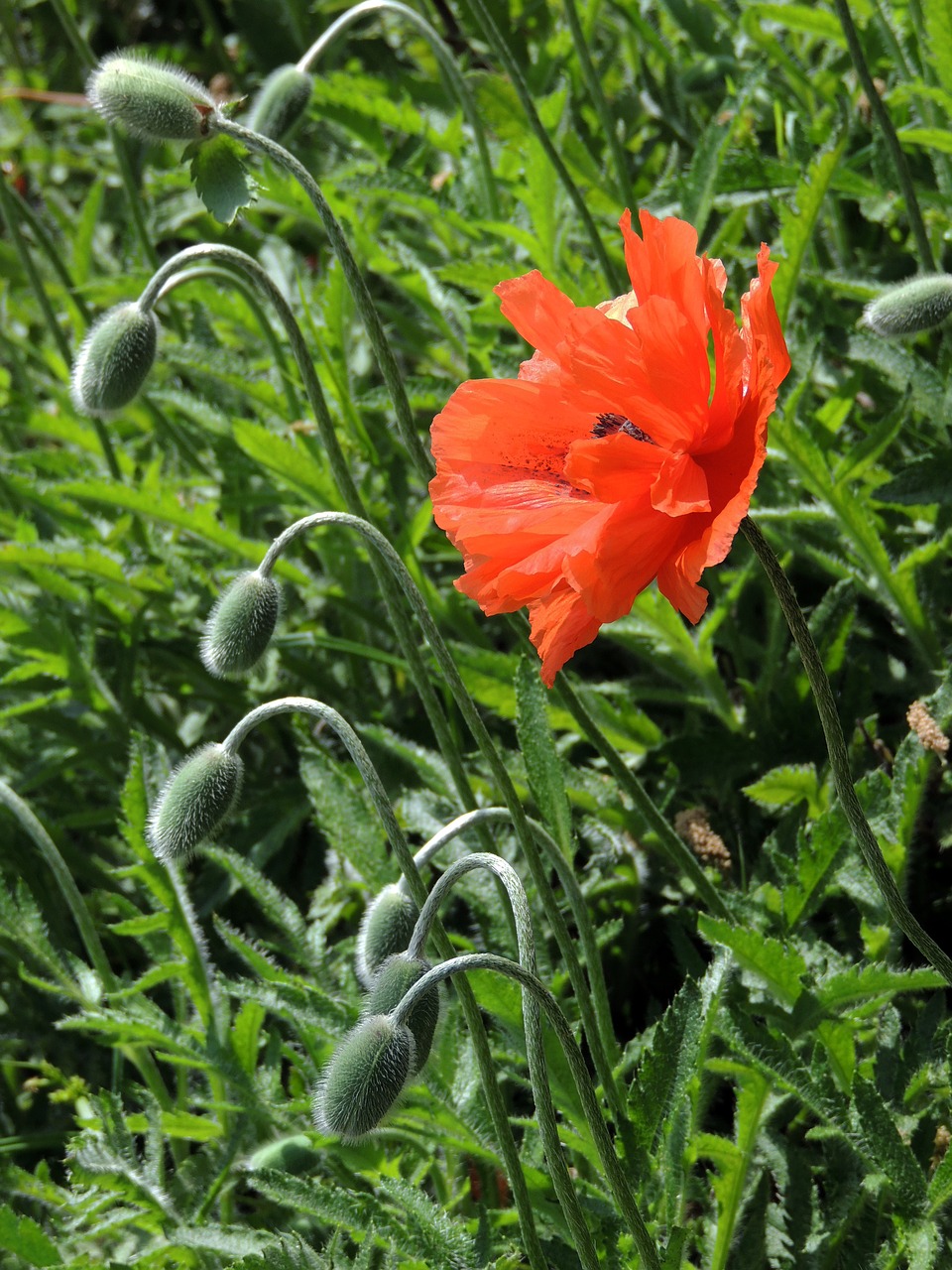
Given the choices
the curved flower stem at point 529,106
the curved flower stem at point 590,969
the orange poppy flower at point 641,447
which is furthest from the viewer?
the curved flower stem at point 529,106

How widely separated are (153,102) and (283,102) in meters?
0.82

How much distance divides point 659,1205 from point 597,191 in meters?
2.10

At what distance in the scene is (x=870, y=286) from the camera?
2482 millimetres

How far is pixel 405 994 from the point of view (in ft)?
4.58

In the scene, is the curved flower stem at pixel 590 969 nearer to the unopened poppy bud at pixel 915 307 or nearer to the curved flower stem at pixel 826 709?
the curved flower stem at pixel 826 709

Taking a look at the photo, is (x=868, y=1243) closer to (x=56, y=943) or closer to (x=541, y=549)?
(x=541, y=549)

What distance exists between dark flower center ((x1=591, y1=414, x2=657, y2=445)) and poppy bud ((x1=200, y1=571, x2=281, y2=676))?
0.53m

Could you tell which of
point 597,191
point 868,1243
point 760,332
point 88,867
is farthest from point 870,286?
point 88,867

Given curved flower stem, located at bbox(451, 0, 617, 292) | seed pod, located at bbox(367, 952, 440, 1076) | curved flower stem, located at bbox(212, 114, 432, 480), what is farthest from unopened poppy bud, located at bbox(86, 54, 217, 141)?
seed pod, located at bbox(367, 952, 440, 1076)

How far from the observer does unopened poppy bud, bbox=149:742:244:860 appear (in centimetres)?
170

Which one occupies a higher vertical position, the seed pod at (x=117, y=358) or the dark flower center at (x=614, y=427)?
the seed pod at (x=117, y=358)

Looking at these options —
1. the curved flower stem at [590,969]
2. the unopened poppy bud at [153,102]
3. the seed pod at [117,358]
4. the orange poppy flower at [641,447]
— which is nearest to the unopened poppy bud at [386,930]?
the curved flower stem at [590,969]

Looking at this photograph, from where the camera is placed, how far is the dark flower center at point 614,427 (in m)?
1.38

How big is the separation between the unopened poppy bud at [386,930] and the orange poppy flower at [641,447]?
50 centimetres
